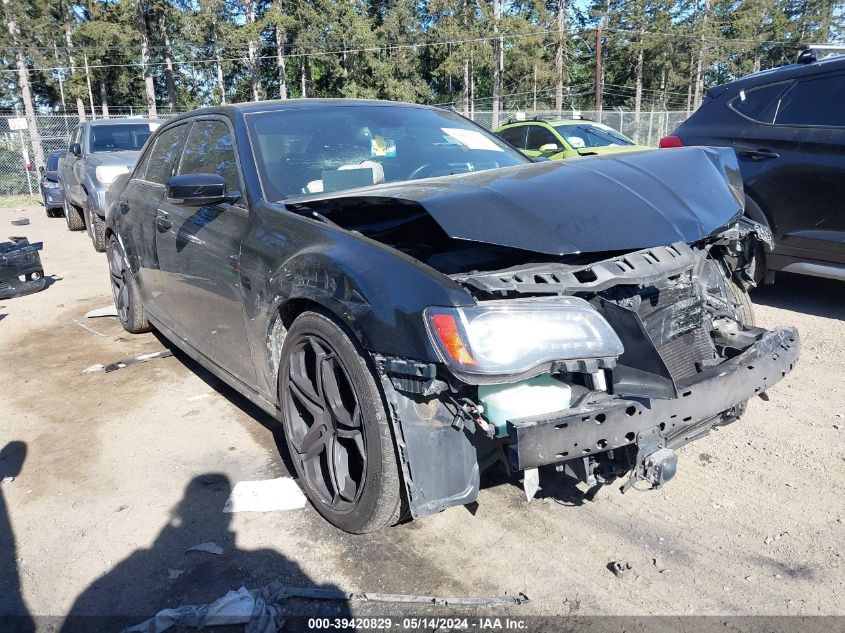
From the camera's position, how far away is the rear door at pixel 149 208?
4281 mm

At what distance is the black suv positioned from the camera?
496cm

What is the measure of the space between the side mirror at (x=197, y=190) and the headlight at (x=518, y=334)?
1.57m

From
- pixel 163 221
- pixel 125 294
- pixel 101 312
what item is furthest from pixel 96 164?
pixel 163 221

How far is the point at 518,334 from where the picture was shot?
2.06 metres

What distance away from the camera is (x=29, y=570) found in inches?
101

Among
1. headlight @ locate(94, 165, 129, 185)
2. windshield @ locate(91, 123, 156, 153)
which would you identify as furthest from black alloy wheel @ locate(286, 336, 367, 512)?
windshield @ locate(91, 123, 156, 153)

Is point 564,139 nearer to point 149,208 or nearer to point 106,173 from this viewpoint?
point 106,173

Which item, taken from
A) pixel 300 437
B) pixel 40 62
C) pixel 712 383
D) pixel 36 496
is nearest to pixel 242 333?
pixel 300 437

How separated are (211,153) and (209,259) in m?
0.70

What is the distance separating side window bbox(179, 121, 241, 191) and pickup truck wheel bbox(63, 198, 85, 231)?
30.0 ft

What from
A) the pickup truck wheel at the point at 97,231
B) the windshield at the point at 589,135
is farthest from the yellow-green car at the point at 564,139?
the pickup truck wheel at the point at 97,231

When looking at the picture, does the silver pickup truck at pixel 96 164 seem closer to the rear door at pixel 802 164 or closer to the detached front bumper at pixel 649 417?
the rear door at pixel 802 164

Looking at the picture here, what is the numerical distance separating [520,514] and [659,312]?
3.42ft

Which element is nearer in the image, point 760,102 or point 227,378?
point 227,378
